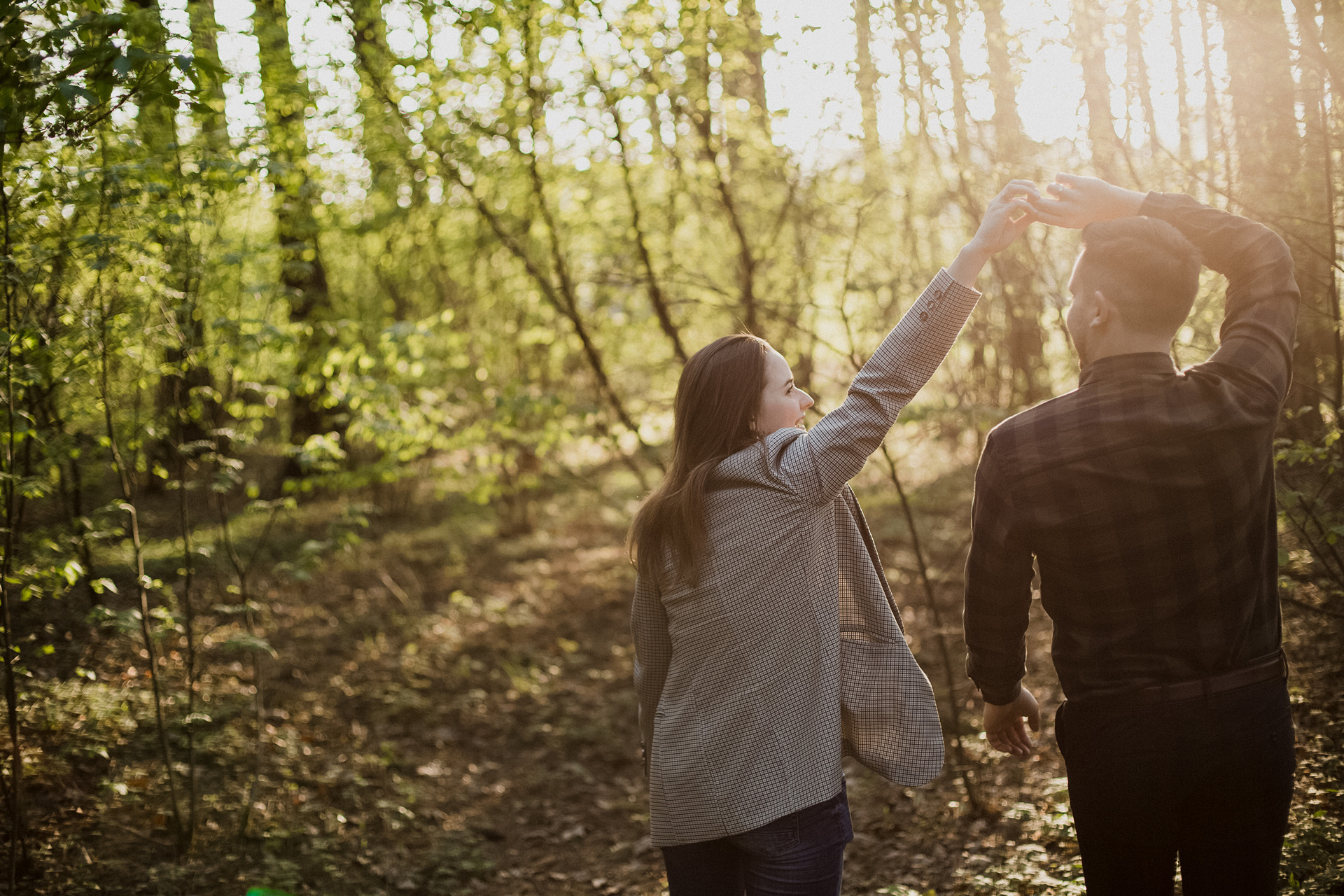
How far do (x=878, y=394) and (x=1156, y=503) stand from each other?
2.12 feet

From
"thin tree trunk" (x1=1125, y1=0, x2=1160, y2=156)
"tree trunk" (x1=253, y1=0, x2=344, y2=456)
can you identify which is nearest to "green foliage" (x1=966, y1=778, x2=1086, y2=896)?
"thin tree trunk" (x1=1125, y1=0, x2=1160, y2=156)

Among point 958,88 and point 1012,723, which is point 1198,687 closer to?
point 1012,723

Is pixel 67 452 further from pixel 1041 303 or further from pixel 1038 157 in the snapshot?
pixel 1041 303

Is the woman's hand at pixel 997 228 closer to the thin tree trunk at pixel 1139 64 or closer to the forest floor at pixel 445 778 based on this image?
the thin tree trunk at pixel 1139 64

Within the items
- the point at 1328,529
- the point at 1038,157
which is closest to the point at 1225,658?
the point at 1328,529

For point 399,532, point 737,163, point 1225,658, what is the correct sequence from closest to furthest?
point 1225,658, point 737,163, point 399,532

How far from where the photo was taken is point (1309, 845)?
3.25 meters

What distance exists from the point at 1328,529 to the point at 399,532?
9.83 meters

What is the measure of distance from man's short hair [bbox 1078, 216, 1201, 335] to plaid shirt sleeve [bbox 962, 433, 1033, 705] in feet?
1.38

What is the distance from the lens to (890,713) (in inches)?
87.3

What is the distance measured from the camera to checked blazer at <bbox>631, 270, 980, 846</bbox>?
2.06 metres

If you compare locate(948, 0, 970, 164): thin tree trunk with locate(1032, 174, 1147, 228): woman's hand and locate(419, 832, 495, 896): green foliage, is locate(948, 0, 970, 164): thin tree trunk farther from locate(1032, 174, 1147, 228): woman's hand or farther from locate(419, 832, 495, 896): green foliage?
locate(419, 832, 495, 896): green foliage

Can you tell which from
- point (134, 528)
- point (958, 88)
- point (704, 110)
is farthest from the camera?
point (704, 110)

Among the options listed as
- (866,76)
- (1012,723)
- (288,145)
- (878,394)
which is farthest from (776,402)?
(288,145)
